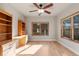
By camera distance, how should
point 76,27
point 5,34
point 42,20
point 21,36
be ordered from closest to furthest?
1. point 5,34
2. point 76,27
3. point 21,36
4. point 42,20

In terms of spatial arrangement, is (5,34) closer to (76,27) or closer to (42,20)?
(76,27)

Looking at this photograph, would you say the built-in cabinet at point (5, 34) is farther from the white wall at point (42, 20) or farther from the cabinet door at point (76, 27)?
the white wall at point (42, 20)

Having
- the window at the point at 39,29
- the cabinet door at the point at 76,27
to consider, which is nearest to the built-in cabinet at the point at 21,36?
the window at the point at 39,29

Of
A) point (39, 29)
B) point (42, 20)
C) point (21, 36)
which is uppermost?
point (42, 20)

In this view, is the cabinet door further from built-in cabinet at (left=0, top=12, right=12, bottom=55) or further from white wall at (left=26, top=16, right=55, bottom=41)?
white wall at (left=26, top=16, right=55, bottom=41)

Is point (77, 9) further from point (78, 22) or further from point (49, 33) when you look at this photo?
point (49, 33)

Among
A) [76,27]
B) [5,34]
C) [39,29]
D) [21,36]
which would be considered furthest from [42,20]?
[5,34]

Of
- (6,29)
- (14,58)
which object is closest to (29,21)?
(6,29)

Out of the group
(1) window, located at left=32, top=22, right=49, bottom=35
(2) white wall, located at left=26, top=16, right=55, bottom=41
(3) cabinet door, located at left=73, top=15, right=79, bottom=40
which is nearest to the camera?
(3) cabinet door, located at left=73, top=15, right=79, bottom=40

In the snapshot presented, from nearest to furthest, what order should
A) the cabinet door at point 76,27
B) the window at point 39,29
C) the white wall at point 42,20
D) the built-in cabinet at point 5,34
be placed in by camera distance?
the built-in cabinet at point 5,34 → the cabinet door at point 76,27 → the white wall at point 42,20 → the window at point 39,29

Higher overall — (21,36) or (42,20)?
(42,20)

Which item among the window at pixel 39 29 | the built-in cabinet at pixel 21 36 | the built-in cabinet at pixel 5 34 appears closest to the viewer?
the built-in cabinet at pixel 5 34

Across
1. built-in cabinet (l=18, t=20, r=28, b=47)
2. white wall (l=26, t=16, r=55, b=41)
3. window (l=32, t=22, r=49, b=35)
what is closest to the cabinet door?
built-in cabinet (l=18, t=20, r=28, b=47)

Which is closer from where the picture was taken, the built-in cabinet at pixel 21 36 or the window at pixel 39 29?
the built-in cabinet at pixel 21 36
